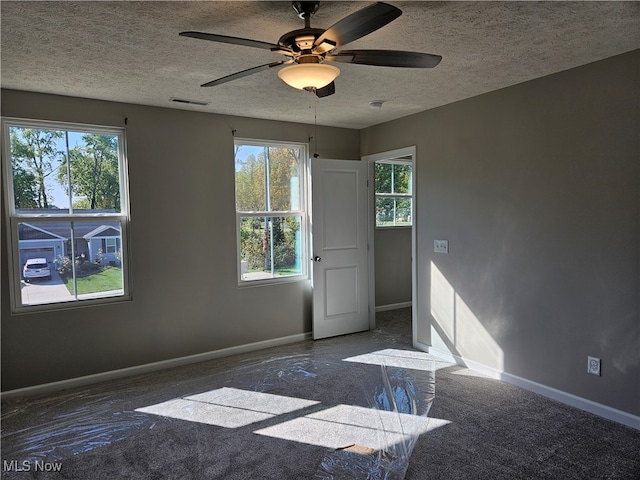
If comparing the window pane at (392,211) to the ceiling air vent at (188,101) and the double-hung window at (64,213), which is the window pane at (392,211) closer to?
the ceiling air vent at (188,101)

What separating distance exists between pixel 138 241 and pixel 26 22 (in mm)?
2045

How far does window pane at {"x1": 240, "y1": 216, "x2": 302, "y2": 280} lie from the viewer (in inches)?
177

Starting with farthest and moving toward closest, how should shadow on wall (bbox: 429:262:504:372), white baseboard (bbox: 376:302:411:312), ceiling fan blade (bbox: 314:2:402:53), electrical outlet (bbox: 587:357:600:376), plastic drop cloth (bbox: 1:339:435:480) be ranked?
white baseboard (bbox: 376:302:411:312) < shadow on wall (bbox: 429:262:504:372) < electrical outlet (bbox: 587:357:600:376) < plastic drop cloth (bbox: 1:339:435:480) < ceiling fan blade (bbox: 314:2:402:53)

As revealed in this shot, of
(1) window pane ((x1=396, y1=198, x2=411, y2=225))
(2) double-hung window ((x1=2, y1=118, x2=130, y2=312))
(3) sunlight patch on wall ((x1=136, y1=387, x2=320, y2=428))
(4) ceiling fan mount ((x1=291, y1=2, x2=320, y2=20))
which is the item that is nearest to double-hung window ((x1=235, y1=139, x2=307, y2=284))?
(2) double-hung window ((x1=2, y1=118, x2=130, y2=312))

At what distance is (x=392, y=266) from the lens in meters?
6.20

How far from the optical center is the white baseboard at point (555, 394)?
2.80 meters

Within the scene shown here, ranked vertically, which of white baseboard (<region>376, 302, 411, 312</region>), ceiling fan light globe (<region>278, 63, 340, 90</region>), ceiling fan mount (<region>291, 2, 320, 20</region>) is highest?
ceiling fan mount (<region>291, 2, 320, 20</region>)

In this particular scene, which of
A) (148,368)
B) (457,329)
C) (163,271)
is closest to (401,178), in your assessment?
(457,329)

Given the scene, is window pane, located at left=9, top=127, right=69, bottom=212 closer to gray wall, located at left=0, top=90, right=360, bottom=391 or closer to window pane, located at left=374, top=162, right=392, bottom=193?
gray wall, located at left=0, top=90, right=360, bottom=391

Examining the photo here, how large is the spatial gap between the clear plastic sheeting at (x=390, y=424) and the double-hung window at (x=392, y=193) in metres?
2.54

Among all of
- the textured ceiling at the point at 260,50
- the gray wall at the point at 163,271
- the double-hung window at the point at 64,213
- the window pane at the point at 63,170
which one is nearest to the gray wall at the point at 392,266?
the gray wall at the point at 163,271

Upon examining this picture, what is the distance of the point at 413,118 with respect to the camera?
440 centimetres

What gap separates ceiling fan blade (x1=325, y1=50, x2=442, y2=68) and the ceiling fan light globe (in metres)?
0.06

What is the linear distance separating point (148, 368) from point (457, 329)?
291 centimetres
